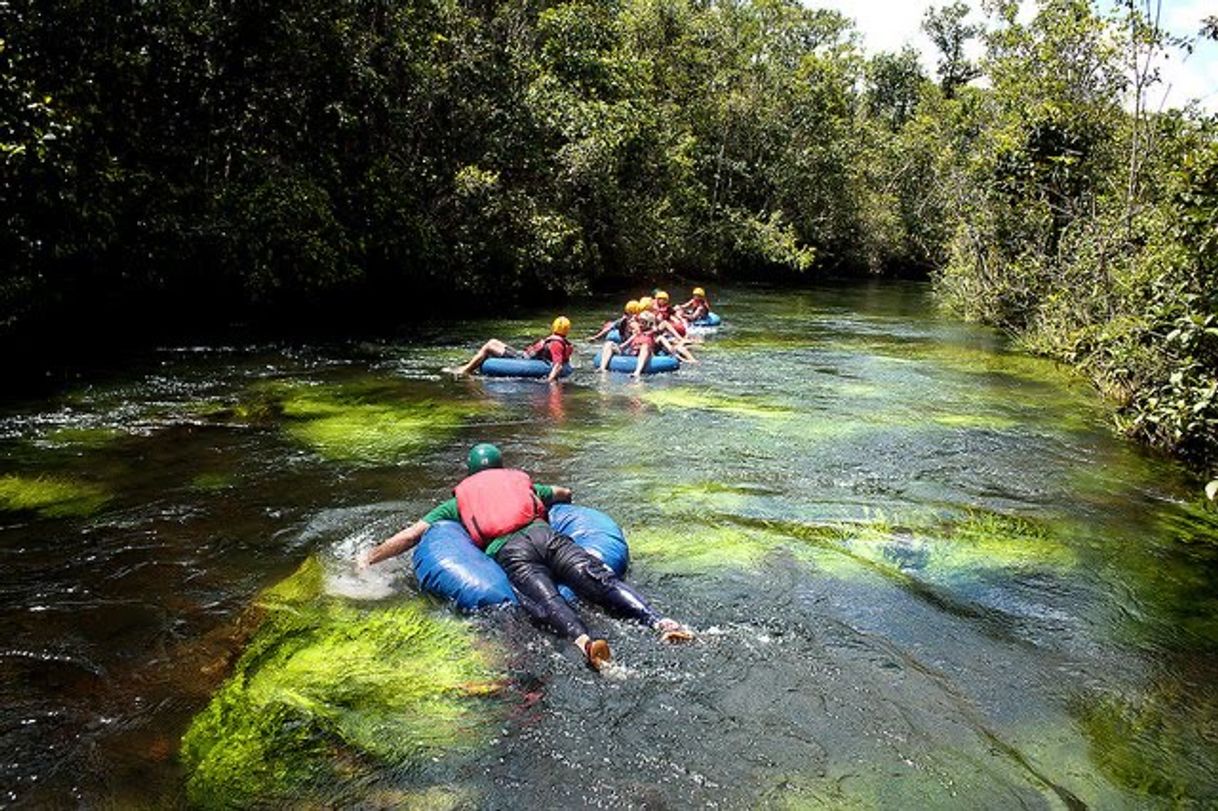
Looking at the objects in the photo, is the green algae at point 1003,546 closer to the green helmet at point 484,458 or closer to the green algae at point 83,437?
the green helmet at point 484,458

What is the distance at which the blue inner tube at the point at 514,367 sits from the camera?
1219 centimetres

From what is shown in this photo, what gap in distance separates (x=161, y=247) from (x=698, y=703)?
12.1m

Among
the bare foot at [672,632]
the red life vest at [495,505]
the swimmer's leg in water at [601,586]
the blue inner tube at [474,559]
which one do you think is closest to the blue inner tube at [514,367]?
the blue inner tube at [474,559]

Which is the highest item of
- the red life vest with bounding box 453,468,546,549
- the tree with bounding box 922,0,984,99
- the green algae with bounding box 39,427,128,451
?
the tree with bounding box 922,0,984,99

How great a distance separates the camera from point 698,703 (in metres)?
4.40

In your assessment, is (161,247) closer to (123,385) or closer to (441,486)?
(123,385)

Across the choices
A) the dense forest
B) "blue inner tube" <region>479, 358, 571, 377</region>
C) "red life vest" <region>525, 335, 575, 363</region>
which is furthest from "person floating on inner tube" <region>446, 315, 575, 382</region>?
the dense forest

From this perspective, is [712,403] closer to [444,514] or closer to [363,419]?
[363,419]

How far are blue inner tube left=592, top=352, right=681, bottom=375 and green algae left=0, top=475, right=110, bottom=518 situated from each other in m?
7.72

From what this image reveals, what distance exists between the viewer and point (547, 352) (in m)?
12.5

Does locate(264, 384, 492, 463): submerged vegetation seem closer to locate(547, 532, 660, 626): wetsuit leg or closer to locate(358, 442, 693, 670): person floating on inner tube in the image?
locate(358, 442, 693, 670): person floating on inner tube

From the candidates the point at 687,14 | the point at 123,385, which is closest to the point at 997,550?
the point at 123,385

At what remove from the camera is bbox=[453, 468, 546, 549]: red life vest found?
18.4ft

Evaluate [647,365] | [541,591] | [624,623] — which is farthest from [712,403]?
[541,591]
